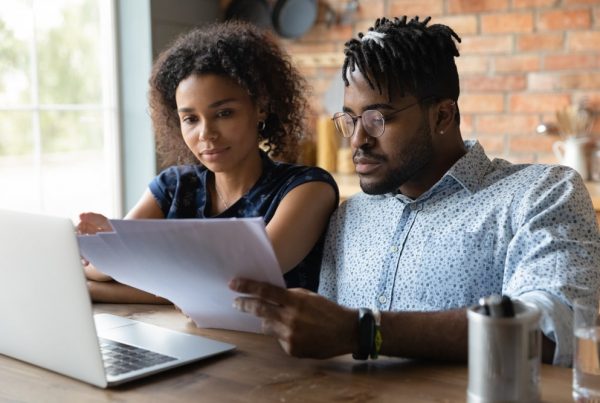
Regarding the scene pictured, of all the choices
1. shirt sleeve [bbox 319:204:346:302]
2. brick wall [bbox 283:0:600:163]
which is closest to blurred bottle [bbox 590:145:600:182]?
brick wall [bbox 283:0:600:163]

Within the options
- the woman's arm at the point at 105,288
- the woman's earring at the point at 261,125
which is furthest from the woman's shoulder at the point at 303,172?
the woman's arm at the point at 105,288

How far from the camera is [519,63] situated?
127 inches

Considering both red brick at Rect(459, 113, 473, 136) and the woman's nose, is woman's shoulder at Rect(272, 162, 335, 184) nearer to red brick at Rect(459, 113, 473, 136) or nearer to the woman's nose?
the woman's nose

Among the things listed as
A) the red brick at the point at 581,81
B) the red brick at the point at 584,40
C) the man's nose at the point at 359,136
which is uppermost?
the red brick at the point at 584,40

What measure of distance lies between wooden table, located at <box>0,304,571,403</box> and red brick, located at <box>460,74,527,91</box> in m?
2.33

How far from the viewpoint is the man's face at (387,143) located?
1497 millimetres

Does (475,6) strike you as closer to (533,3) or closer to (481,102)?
(533,3)

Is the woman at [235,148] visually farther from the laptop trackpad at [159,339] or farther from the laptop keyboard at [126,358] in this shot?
the laptop keyboard at [126,358]

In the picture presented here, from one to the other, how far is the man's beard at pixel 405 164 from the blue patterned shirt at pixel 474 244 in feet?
0.19

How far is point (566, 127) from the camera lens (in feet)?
10.3

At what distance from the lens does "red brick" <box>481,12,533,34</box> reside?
3188mm

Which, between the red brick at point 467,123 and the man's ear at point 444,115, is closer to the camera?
the man's ear at point 444,115

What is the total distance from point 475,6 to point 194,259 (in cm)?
251

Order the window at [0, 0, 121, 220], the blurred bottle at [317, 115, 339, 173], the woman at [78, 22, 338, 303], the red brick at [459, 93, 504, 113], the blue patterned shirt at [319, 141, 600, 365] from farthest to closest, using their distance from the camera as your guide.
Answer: the blurred bottle at [317, 115, 339, 173] < the red brick at [459, 93, 504, 113] < the window at [0, 0, 121, 220] < the woman at [78, 22, 338, 303] < the blue patterned shirt at [319, 141, 600, 365]
